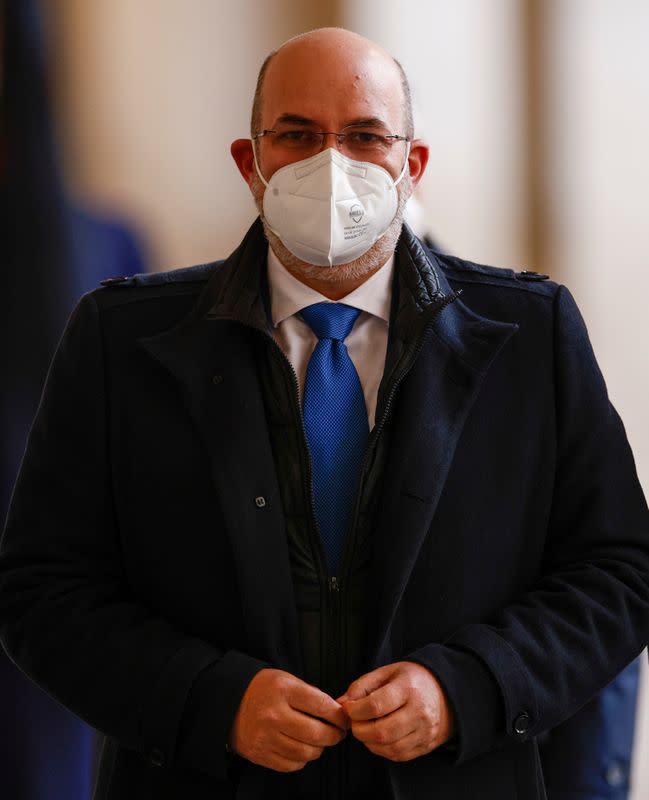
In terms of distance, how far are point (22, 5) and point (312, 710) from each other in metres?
1.77

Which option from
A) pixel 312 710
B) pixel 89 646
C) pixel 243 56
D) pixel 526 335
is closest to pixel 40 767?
pixel 89 646

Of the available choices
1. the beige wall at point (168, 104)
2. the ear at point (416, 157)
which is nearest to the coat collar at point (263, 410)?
the ear at point (416, 157)

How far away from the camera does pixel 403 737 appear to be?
1.33 metres

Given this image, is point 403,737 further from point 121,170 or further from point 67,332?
point 121,170

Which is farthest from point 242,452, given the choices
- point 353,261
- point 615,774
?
point 615,774

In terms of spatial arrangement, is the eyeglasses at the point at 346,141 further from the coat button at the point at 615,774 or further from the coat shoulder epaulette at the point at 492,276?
the coat button at the point at 615,774

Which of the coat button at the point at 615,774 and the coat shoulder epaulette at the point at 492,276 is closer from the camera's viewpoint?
the coat shoulder epaulette at the point at 492,276

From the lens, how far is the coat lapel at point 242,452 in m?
1.45

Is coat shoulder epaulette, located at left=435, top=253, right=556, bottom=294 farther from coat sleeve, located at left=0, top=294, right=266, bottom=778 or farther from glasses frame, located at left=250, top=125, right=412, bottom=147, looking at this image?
coat sleeve, located at left=0, top=294, right=266, bottom=778

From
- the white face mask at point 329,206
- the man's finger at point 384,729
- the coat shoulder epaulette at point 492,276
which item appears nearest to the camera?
the man's finger at point 384,729

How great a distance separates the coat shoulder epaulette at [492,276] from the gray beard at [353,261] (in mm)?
106

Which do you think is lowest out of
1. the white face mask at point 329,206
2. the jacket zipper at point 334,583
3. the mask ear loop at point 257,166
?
the jacket zipper at point 334,583

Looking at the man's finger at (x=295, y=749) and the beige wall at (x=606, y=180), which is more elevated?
the beige wall at (x=606, y=180)

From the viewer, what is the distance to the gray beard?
1.58 metres
